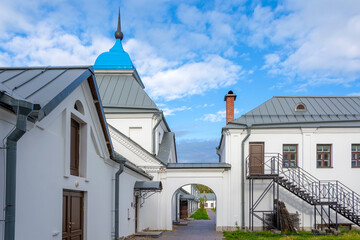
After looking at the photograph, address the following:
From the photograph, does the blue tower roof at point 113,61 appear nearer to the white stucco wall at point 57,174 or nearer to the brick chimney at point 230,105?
the brick chimney at point 230,105

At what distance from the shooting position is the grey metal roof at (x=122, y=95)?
885 inches

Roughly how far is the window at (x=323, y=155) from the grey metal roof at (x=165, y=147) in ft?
27.3

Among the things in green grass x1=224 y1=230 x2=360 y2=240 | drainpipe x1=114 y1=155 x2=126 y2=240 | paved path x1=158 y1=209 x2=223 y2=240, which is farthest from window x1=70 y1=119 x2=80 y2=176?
green grass x1=224 y1=230 x2=360 y2=240

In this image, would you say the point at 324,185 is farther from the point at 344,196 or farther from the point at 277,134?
the point at 277,134

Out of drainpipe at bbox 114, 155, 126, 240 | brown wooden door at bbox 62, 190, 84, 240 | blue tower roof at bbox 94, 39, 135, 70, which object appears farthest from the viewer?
blue tower roof at bbox 94, 39, 135, 70

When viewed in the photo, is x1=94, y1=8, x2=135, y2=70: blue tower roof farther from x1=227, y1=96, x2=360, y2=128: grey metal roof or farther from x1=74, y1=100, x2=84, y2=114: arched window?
x1=74, y1=100, x2=84, y2=114: arched window

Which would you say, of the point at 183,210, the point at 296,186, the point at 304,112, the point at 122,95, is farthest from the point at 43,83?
the point at 183,210

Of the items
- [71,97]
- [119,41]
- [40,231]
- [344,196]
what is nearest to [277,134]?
[344,196]

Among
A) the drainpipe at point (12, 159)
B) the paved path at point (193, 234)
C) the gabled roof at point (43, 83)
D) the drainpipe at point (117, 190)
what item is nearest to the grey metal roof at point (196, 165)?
the paved path at point (193, 234)

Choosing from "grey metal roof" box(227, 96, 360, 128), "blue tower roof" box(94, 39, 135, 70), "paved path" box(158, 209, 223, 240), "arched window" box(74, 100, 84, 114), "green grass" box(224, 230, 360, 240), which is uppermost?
"blue tower roof" box(94, 39, 135, 70)

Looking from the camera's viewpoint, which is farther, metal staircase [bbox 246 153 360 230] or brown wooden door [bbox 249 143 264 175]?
brown wooden door [bbox 249 143 264 175]

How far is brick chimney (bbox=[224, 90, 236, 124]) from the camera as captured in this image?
23.1m

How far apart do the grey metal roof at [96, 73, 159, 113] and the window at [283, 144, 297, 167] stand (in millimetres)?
7434

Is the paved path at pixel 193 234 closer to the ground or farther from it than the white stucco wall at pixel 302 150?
closer to the ground
